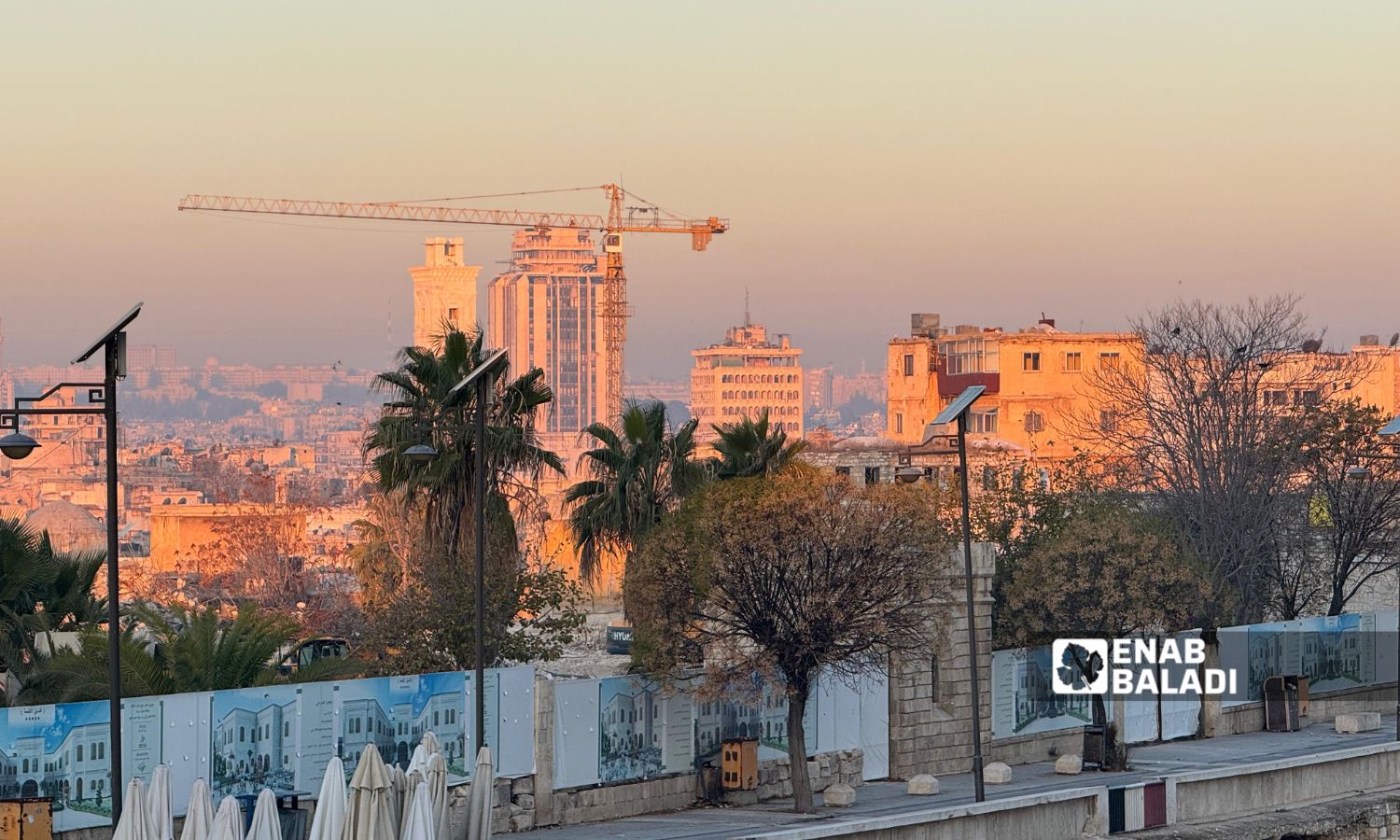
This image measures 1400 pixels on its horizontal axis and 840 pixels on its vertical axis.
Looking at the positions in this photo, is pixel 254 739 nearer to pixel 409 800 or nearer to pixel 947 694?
pixel 409 800

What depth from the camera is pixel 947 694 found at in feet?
128

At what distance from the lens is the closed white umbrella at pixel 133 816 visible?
2188 cm

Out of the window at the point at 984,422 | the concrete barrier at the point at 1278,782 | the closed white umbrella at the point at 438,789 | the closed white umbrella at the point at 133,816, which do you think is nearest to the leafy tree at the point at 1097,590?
the concrete barrier at the point at 1278,782

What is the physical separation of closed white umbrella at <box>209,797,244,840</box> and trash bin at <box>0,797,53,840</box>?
3.26m

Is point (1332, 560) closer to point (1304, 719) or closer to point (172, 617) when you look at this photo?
point (1304, 719)

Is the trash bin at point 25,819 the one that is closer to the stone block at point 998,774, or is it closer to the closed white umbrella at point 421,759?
the closed white umbrella at point 421,759

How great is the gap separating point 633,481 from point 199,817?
19759mm

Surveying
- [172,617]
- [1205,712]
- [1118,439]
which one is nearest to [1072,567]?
[1205,712]

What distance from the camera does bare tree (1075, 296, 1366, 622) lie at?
5466cm

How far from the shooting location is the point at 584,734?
3167cm

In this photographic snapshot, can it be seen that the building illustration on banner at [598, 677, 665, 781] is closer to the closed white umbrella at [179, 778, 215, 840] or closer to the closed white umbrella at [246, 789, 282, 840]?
the closed white umbrella at [246, 789, 282, 840]

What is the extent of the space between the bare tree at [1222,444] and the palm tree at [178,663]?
26716mm

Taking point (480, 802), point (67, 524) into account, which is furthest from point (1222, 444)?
point (67, 524)

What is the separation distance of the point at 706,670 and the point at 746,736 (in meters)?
2.47
